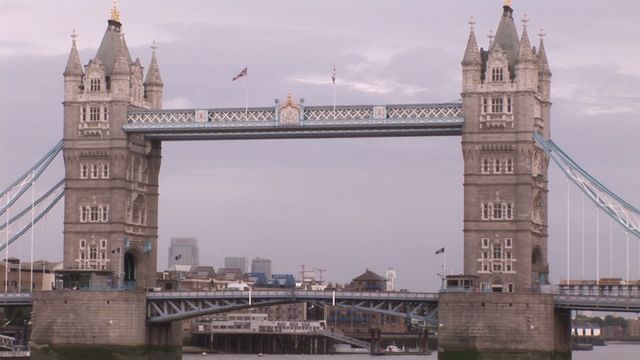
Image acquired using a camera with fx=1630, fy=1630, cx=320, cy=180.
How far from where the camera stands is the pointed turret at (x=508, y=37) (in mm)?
138000

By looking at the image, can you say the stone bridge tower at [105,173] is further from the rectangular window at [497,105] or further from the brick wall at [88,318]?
the rectangular window at [497,105]

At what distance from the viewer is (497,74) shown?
13688 centimetres

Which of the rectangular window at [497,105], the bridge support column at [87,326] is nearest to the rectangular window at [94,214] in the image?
the bridge support column at [87,326]

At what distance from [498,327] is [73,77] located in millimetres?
46343

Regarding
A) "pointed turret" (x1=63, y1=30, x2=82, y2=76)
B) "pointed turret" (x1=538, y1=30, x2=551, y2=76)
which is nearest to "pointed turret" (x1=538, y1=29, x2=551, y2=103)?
"pointed turret" (x1=538, y1=30, x2=551, y2=76)

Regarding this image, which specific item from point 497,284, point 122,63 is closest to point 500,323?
point 497,284

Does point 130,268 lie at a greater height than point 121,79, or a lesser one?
lesser

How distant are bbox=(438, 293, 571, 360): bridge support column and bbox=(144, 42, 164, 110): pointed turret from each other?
3798 cm

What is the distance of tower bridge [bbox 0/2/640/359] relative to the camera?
131125mm

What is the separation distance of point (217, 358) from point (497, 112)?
6417cm

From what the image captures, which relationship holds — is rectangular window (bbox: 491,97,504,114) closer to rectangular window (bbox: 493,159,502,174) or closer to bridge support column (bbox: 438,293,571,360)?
rectangular window (bbox: 493,159,502,174)

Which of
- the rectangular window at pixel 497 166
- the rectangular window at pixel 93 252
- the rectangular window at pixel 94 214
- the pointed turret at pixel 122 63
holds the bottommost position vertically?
the rectangular window at pixel 93 252

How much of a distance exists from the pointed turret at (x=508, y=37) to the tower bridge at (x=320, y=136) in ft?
0.40

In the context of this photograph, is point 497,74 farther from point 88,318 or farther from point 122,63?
point 88,318
